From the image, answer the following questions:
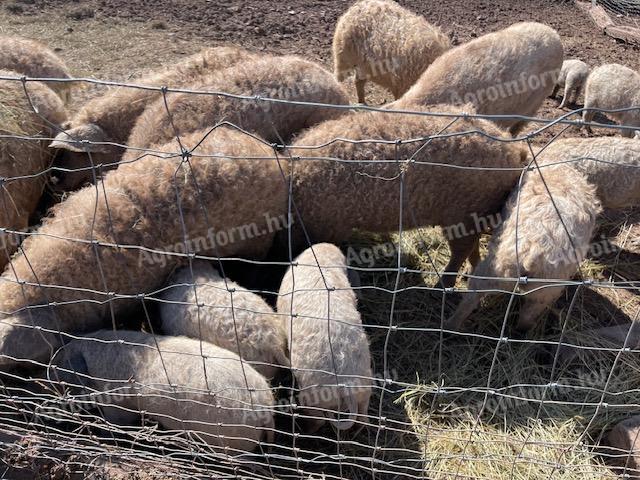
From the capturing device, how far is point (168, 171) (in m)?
4.40

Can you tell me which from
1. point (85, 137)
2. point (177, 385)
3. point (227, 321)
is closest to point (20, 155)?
point (85, 137)

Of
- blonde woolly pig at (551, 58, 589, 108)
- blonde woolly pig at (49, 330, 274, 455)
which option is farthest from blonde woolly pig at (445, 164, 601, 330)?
blonde woolly pig at (551, 58, 589, 108)

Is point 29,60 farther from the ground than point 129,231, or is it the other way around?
point 29,60

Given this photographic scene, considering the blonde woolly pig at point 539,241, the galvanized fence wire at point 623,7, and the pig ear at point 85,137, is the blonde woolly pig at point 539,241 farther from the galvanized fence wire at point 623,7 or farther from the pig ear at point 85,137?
the galvanized fence wire at point 623,7

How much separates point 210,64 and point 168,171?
208 cm

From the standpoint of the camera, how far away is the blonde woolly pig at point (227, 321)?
3791 mm

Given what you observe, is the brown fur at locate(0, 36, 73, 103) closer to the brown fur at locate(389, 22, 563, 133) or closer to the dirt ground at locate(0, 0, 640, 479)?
the dirt ground at locate(0, 0, 640, 479)

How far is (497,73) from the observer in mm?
6188

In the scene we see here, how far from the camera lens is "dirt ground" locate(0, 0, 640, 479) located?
881 cm

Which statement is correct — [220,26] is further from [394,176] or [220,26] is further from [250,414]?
[250,414]

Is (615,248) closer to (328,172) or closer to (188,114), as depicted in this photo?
(328,172)

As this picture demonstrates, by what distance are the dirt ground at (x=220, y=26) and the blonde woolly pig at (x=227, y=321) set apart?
481 cm

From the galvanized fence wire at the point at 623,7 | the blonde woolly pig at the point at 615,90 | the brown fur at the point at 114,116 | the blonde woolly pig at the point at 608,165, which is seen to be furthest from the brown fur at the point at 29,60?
the galvanized fence wire at the point at 623,7

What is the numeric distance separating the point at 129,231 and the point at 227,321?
0.99 m
